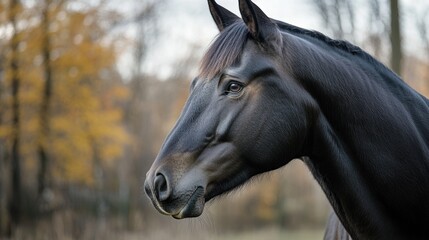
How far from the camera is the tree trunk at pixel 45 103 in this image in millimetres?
16516

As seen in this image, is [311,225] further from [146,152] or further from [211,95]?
[211,95]

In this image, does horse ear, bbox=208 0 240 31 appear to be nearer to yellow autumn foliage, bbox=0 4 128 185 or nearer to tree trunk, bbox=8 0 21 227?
tree trunk, bbox=8 0 21 227

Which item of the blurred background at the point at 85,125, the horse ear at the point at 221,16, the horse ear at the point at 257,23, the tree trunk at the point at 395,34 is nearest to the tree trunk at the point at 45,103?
the blurred background at the point at 85,125

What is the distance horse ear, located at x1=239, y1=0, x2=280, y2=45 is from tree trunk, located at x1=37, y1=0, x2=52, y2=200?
48.4 feet

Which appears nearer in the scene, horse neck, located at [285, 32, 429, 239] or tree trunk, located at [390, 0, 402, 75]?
horse neck, located at [285, 32, 429, 239]

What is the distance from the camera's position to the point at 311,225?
23.8 meters

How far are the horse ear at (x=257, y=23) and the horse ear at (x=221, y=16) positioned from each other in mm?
345

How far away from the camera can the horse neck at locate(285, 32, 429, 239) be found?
A: 2.71 meters

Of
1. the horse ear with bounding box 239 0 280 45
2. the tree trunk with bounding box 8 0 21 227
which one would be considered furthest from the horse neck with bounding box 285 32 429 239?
the tree trunk with bounding box 8 0 21 227

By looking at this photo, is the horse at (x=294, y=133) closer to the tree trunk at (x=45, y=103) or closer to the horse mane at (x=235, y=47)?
the horse mane at (x=235, y=47)

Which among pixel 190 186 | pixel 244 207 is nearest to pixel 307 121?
pixel 190 186

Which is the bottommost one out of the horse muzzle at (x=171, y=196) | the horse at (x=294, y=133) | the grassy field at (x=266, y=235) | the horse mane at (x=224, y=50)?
the grassy field at (x=266, y=235)

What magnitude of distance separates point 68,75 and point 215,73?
16.3 metres

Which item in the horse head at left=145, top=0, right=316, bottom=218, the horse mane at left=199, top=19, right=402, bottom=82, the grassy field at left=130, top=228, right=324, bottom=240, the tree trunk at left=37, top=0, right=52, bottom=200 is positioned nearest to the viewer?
the horse head at left=145, top=0, right=316, bottom=218
